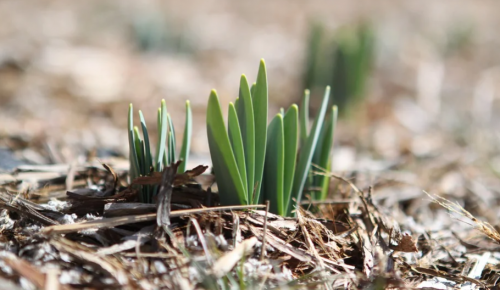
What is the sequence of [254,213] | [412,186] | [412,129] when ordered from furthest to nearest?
[412,129], [412,186], [254,213]

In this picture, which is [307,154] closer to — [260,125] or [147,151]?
[260,125]

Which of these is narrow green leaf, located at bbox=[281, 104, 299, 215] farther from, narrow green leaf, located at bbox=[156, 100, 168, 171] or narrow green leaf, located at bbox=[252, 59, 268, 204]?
narrow green leaf, located at bbox=[156, 100, 168, 171]

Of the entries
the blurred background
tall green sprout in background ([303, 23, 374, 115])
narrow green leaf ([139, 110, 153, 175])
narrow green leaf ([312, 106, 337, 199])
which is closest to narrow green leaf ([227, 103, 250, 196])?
narrow green leaf ([139, 110, 153, 175])

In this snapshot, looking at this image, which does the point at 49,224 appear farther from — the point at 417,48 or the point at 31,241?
the point at 417,48

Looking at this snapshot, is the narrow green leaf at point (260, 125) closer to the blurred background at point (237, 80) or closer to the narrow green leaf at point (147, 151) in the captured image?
the narrow green leaf at point (147, 151)

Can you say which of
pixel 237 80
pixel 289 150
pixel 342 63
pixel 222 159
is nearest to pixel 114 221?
pixel 222 159

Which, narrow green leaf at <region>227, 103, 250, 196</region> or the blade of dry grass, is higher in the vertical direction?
narrow green leaf at <region>227, 103, 250, 196</region>

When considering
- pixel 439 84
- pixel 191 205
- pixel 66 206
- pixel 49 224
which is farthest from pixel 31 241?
pixel 439 84

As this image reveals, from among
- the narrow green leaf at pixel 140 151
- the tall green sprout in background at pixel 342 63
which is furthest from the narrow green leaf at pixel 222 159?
the tall green sprout in background at pixel 342 63
